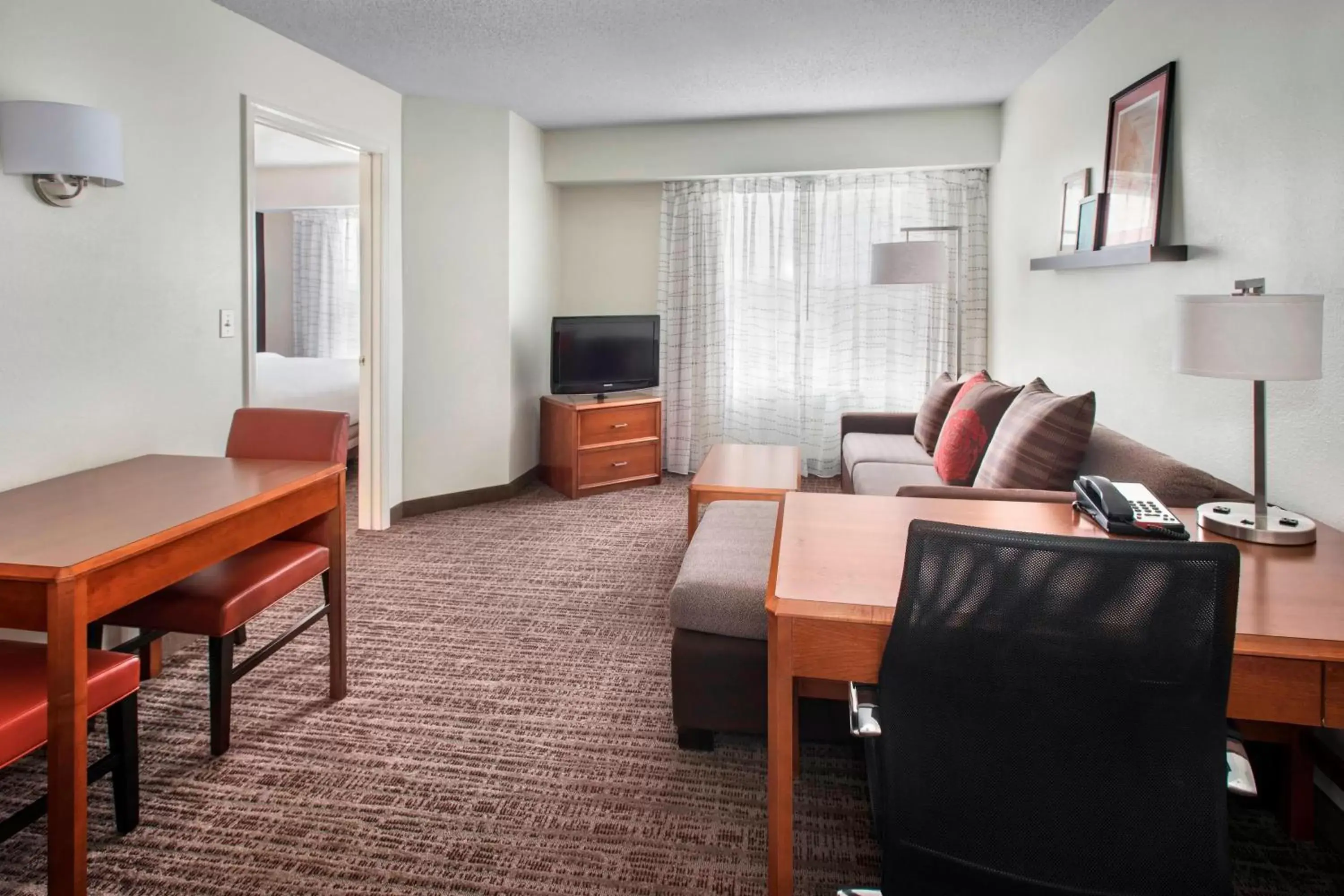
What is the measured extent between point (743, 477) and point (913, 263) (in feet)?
5.54

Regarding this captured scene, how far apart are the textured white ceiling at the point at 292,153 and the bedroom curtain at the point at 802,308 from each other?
2.66 metres

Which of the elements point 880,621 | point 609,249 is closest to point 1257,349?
point 880,621

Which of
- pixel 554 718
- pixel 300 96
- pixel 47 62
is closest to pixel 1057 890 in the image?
pixel 554 718

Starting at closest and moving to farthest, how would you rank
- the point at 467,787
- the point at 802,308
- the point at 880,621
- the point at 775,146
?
the point at 880,621, the point at 467,787, the point at 775,146, the point at 802,308

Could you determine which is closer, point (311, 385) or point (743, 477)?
point (743, 477)

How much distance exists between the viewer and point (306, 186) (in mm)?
7324

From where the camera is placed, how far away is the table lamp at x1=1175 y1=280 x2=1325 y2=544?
5.38 ft

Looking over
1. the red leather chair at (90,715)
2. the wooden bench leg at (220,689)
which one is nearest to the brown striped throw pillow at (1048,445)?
the wooden bench leg at (220,689)

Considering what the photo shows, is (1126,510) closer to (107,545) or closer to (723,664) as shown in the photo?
(723,664)

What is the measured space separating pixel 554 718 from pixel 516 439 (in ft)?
10.1

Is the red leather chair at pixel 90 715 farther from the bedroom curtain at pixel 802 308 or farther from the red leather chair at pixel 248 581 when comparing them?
the bedroom curtain at pixel 802 308

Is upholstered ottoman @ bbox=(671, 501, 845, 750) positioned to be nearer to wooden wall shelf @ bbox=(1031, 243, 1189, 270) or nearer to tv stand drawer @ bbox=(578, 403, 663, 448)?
wooden wall shelf @ bbox=(1031, 243, 1189, 270)

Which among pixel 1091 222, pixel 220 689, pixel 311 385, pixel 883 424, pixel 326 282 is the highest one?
pixel 326 282

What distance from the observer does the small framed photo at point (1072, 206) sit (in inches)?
137
